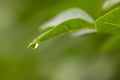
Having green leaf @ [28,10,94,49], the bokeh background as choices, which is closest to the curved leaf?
green leaf @ [28,10,94,49]

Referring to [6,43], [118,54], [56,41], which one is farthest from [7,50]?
[118,54]

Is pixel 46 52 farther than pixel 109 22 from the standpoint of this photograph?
Yes

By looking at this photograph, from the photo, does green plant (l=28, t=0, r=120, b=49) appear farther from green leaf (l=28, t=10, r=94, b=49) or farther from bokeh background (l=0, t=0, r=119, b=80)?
bokeh background (l=0, t=0, r=119, b=80)

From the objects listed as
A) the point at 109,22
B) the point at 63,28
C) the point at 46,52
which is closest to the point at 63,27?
the point at 63,28

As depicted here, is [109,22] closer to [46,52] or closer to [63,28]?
[63,28]

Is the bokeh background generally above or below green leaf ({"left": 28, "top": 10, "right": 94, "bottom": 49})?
above

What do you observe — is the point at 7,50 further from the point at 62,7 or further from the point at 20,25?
the point at 62,7
